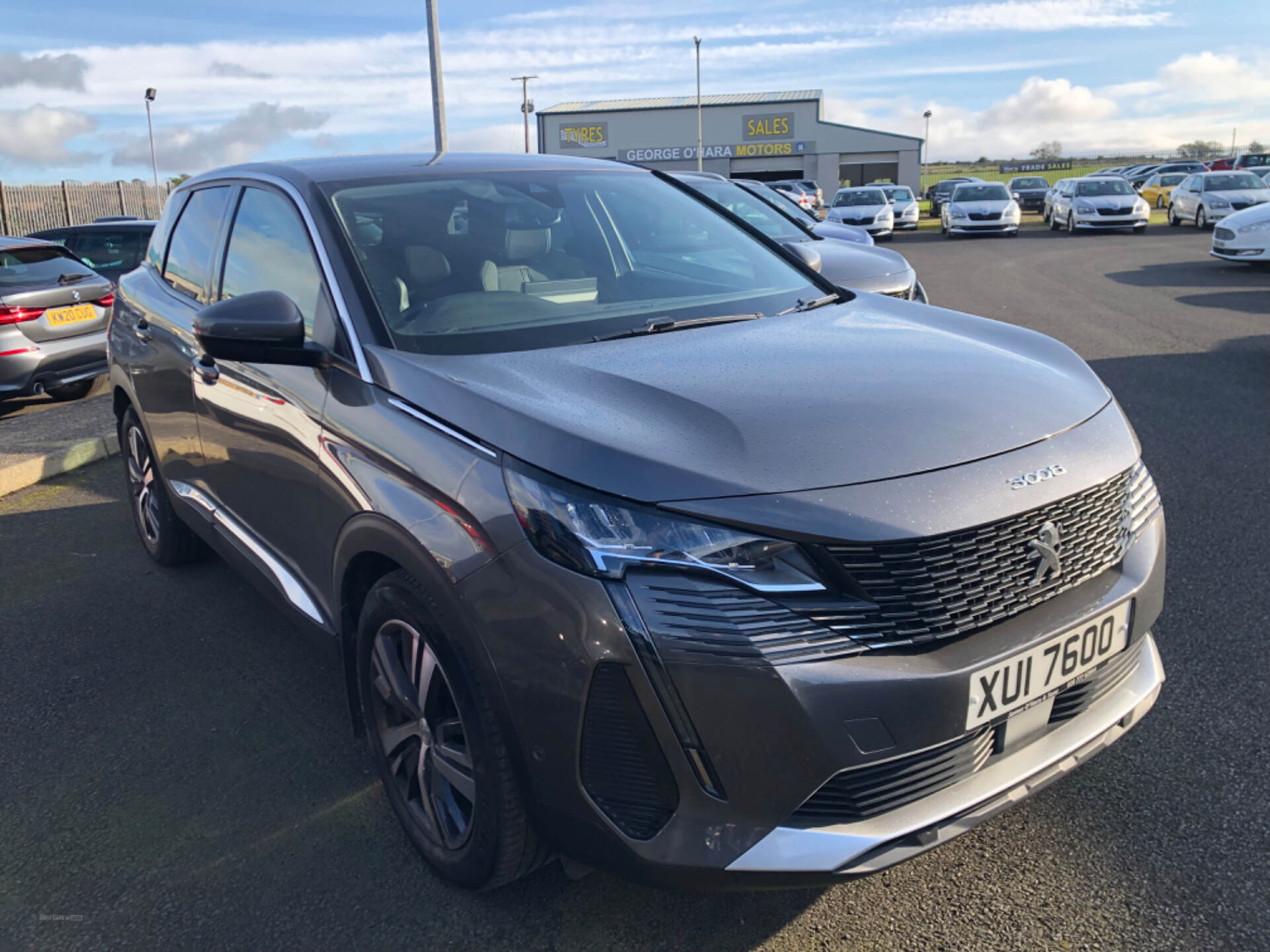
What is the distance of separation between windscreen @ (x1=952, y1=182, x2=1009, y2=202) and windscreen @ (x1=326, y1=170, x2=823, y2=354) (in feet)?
84.2

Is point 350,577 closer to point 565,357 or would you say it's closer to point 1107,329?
point 565,357

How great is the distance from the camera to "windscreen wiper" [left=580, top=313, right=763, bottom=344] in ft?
9.18

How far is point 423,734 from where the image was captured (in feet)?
8.14

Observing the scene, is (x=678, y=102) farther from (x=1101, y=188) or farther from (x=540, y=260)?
(x=540, y=260)

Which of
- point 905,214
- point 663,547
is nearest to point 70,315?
point 663,547

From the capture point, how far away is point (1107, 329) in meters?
10.4

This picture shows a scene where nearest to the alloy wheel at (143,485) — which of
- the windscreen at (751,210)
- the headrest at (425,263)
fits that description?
the headrest at (425,263)

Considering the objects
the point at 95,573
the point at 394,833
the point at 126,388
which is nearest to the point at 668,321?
the point at 394,833

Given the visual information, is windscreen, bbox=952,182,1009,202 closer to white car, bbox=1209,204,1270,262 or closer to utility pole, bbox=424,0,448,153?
white car, bbox=1209,204,1270,262

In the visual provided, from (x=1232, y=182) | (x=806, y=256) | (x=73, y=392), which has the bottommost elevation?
(x=73, y=392)

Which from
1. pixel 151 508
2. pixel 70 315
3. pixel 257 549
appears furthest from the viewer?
pixel 70 315

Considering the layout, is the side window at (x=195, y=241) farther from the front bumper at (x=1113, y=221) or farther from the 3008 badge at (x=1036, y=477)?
the front bumper at (x=1113, y=221)

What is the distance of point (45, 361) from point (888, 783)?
9152 millimetres

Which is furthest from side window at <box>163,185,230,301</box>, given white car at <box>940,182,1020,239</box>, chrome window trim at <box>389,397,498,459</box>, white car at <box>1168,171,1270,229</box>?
white car at <box>940,182,1020,239</box>
